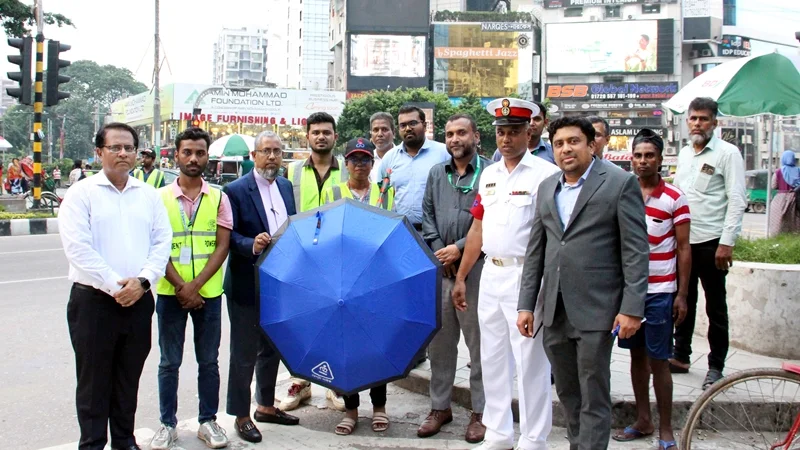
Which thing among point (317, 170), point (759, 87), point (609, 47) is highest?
point (609, 47)

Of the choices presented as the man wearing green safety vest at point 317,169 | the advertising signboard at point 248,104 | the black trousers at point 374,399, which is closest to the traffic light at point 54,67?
the man wearing green safety vest at point 317,169

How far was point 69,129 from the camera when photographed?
97625 millimetres

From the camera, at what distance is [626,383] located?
5.14 metres

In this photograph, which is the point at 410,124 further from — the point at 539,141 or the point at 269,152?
the point at 269,152

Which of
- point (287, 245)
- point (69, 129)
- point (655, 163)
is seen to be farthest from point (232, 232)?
point (69, 129)

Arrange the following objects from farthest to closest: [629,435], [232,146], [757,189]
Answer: [757,189], [232,146], [629,435]

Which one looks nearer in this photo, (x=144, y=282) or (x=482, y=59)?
(x=144, y=282)

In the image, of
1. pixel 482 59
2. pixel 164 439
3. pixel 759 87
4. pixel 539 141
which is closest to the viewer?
pixel 164 439

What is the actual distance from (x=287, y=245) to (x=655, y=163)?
216 cm

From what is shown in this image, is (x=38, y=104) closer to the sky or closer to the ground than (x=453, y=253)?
closer to the sky

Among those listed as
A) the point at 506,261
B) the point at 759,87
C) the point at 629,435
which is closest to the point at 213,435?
the point at 506,261

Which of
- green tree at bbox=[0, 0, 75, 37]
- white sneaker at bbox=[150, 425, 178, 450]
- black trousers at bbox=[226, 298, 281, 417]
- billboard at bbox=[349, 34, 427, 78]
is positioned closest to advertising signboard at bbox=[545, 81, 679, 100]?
billboard at bbox=[349, 34, 427, 78]

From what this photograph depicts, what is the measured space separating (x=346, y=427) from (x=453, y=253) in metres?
1.23

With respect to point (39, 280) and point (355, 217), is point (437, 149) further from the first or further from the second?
point (39, 280)
